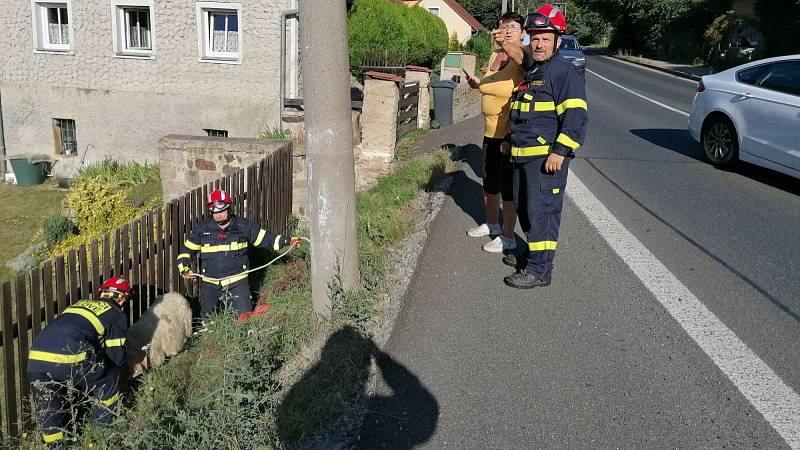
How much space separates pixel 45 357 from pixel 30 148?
53.8 ft

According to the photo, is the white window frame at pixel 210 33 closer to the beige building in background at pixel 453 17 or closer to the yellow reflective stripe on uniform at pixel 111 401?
the yellow reflective stripe on uniform at pixel 111 401

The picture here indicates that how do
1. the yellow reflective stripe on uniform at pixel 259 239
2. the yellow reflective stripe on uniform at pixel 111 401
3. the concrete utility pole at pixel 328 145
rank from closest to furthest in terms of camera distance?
the concrete utility pole at pixel 328 145
the yellow reflective stripe on uniform at pixel 111 401
the yellow reflective stripe on uniform at pixel 259 239

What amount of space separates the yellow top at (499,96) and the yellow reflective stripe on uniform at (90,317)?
335 centimetres

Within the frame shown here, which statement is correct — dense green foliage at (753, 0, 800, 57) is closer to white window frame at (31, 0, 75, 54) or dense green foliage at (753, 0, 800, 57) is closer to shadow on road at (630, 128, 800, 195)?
shadow on road at (630, 128, 800, 195)

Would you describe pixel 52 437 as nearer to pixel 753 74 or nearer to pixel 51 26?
pixel 753 74

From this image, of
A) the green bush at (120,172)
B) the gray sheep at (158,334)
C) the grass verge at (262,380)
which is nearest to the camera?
the grass verge at (262,380)

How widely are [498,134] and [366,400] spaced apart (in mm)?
2836

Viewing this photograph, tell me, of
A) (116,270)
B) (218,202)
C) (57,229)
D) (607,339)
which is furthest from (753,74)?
(57,229)

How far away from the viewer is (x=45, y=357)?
4.73 m

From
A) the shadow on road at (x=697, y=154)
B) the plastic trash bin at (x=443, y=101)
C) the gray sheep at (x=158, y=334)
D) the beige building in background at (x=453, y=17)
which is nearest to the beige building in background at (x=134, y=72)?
the plastic trash bin at (x=443, y=101)

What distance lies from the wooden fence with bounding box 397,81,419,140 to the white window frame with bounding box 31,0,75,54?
9.28 meters

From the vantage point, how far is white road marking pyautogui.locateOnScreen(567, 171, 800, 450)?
129 inches

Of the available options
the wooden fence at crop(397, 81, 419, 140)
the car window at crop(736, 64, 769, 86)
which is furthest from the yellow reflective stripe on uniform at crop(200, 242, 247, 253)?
the wooden fence at crop(397, 81, 419, 140)

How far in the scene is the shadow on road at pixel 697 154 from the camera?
27.8 ft
